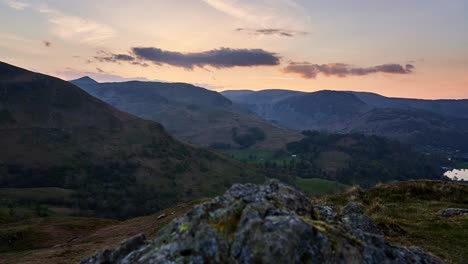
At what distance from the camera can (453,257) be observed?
24047 mm

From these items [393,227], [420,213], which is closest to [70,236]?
[393,227]

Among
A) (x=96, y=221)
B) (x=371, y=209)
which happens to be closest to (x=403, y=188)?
(x=371, y=209)

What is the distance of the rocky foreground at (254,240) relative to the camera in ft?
47.5

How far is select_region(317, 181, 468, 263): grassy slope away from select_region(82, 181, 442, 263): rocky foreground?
11358mm

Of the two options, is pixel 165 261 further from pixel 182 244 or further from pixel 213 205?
pixel 213 205

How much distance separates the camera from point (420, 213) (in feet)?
122

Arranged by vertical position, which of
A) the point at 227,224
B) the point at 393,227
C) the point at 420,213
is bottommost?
the point at 420,213

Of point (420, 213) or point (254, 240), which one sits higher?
point (254, 240)

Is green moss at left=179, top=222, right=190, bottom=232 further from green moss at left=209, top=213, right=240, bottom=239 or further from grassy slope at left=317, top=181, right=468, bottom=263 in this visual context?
grassy slope at left=317, top=181, right=468, bottom=263

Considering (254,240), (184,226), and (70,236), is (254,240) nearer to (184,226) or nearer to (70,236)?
(184,226)

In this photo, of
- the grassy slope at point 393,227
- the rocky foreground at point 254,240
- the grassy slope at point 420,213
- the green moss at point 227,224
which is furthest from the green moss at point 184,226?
the grassy slope at point 393,227

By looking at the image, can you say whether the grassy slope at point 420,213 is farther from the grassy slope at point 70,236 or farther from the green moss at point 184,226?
the grassy slope at point 70,236

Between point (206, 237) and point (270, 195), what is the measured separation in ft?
14.9

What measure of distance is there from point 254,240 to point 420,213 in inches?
1163
